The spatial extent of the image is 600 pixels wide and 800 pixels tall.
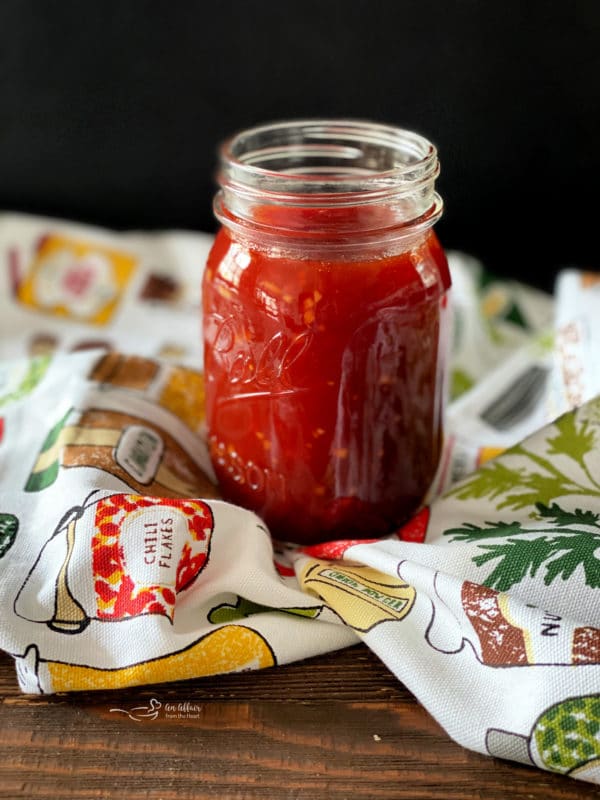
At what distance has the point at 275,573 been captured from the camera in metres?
0.63

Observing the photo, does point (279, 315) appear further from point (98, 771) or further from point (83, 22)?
point (83, 22)

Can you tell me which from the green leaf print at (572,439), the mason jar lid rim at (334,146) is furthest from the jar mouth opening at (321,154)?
the green leaf print at (572,439)

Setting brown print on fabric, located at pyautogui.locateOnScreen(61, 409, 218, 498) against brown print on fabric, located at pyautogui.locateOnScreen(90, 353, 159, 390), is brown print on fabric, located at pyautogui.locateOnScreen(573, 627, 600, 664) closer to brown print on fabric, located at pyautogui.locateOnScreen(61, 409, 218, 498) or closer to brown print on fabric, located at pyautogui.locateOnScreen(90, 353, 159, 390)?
brown print on fabric, located at pyautogui.locateOnScreen(61, 409, 218, 498)

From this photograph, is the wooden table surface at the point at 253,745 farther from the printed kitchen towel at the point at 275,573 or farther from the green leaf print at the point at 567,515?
the green leaf print at the point at 567,515

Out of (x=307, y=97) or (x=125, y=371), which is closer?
(x=125, y=371)

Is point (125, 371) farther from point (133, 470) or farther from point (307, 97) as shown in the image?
point (307, 97)

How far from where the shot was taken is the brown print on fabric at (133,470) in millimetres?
679

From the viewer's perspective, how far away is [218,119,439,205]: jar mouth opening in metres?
0.65

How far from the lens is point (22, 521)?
2.13ft

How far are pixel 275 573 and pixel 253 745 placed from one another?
121 mm

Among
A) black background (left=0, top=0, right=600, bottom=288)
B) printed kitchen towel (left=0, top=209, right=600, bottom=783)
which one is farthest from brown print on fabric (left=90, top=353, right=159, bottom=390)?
black background (left=0, top=0, right=600, bottom=288)

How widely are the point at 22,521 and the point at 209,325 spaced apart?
20 centimetres

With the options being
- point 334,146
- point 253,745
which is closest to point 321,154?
point 334,146

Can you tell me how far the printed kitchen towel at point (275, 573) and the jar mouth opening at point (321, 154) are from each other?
22 cm
